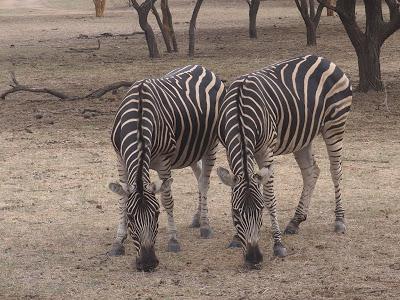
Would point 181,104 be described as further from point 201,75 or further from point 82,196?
point 82,196

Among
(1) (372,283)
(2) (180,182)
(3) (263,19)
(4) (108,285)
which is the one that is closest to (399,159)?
(2) (180,182)

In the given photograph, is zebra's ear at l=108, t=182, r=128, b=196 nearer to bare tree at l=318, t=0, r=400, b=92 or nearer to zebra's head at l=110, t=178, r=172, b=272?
zebra's head at l=110, t=178, r=172, b=272

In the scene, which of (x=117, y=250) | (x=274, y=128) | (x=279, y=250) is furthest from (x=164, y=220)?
(x=274, y=128)

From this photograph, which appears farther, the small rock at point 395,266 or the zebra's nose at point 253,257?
the small rock at point 395,266

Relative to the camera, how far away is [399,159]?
10281 millimetres

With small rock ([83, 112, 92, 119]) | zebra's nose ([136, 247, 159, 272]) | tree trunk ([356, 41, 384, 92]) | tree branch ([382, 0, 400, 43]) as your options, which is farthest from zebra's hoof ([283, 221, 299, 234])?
tree trunk ([356, 41, 384, 92])

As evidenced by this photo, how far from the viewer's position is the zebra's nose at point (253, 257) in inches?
246

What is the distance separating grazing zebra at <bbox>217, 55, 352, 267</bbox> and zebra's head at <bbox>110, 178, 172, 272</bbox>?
1.73 feet

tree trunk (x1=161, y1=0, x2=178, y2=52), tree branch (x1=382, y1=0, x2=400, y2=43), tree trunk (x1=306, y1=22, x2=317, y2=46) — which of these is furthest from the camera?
tree trunk (x1=306, y1=22, x2=317, y2=46)

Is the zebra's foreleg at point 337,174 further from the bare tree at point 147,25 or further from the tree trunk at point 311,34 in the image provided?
the tree trunk at point 311,34

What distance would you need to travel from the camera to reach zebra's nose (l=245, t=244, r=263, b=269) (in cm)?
625

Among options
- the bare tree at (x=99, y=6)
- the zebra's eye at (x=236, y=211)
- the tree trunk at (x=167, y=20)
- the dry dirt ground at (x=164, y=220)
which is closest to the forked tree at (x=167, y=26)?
the tree trunk at (x=167, y=20)

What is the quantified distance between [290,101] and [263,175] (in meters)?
1.04

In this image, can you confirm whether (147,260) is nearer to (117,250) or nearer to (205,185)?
(117,250)
